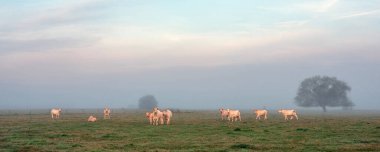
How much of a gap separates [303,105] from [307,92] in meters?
4.64

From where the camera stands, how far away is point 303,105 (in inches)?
5827

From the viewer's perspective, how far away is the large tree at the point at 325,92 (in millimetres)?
142125

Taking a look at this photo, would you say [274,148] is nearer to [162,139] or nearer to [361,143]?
[361,143]

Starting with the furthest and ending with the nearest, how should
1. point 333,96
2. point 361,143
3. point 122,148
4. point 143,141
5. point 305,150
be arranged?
point 333,96
point 143,141
point 361,143
point 122,148
point 305,150

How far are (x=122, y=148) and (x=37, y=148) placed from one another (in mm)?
4506

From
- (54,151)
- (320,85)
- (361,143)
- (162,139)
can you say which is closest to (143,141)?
(162,139)

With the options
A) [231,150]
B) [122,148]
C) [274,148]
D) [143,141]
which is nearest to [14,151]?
Result: [122,148]

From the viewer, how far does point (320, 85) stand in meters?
143

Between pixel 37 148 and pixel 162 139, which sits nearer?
pixel 37 148

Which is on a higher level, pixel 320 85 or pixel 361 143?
pixel 320 85

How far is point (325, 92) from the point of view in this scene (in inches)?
5591

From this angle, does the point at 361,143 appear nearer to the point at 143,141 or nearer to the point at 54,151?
the point at 143,141

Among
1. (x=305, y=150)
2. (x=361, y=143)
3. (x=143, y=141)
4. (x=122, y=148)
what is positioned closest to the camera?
(x=305, y=150)

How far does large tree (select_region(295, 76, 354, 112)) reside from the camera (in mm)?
142125
